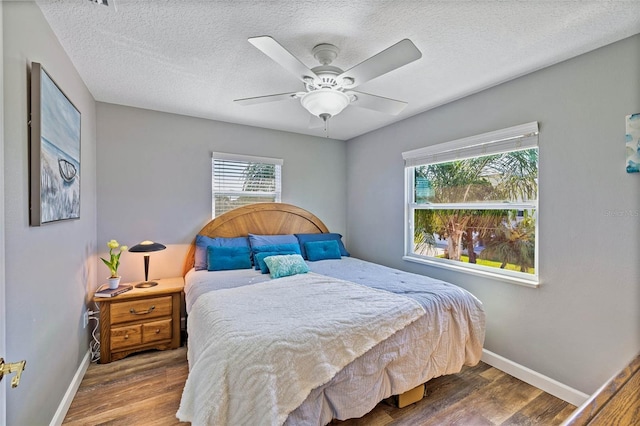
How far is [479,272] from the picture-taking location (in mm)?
2689

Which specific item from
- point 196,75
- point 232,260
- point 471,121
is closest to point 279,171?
point 232,260

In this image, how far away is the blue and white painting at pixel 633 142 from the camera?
1788 millimetres

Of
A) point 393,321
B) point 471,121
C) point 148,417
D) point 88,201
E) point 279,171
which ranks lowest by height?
point 148,417

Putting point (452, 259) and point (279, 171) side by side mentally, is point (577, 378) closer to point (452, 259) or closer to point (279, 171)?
point (452, 259)

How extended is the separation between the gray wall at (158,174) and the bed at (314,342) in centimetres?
82

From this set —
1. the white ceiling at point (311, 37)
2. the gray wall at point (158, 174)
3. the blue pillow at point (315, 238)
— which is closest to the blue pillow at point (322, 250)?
the blue pillow at point (315, 238)

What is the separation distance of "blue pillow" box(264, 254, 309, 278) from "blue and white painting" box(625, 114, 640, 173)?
8.23 ft

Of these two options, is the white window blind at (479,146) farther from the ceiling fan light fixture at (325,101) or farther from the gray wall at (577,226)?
the ceiling fan light fixture at (325,101)

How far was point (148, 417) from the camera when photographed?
1904 mm

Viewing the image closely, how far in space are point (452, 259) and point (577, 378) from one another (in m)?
1.28

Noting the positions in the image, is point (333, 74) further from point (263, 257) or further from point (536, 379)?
point (536, 379)

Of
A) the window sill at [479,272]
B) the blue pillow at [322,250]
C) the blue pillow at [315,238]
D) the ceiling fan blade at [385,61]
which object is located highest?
the ceiling fan blade at [385,61]

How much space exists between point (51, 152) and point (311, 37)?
5.48 feet

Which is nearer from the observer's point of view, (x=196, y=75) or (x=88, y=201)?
(x=196, y=75)
